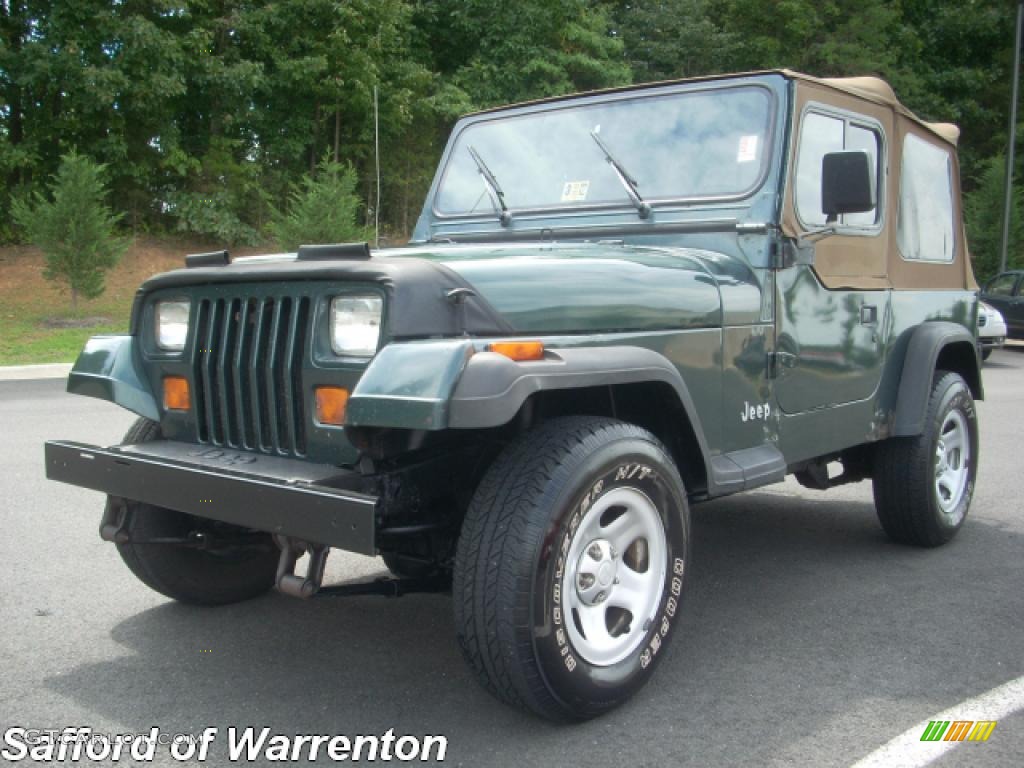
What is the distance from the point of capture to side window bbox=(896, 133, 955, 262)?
477 cm

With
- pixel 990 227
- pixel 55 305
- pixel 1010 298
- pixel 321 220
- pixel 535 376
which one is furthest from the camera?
pixel 990 227

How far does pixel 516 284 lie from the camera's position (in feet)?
9.84

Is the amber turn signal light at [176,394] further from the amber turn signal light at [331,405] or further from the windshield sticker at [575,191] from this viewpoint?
the windshield sticker at [575,191]

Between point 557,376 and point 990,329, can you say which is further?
point 990,329

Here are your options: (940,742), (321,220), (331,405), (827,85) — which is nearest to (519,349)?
(331,405)

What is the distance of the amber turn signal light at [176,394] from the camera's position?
3320 millimetres

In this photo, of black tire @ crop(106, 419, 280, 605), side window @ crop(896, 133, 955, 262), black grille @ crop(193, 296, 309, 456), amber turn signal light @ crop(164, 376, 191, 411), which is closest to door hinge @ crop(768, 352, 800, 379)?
side window @ crop(896, 133, 955, 262)

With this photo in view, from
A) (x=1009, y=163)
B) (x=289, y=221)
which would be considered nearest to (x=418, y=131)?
(x=289, y=221)


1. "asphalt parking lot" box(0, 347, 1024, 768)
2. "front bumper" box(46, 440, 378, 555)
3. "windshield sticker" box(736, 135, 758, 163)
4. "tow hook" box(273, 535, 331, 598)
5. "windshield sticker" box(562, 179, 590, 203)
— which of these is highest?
"windshield sticker" box(736, 135, 758, 163)

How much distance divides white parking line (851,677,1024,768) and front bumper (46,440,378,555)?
1500 mm

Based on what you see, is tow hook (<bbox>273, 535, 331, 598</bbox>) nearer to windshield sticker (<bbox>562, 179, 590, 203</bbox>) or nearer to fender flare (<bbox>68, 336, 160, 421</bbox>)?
fender flare (<bbox>68, 336, 160, 421</bbox>)

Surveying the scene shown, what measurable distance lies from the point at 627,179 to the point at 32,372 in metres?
11.4

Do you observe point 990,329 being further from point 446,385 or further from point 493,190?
point 446,385

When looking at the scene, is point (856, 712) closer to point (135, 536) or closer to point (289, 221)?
point (135, 536)
